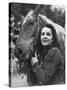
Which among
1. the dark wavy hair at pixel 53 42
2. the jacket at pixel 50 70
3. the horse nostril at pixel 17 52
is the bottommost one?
the jacket at pixel 50 70

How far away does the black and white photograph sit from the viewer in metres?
7.76

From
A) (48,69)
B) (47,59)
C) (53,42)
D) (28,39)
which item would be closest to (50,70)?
(48,69)

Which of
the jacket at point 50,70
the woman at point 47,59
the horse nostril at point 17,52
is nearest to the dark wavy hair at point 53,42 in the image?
the woman at point 47,59

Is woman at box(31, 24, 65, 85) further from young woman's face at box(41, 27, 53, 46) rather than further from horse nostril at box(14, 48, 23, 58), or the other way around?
horse nostril at box(14, 48, 23, 58)

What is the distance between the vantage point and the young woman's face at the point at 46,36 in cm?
805

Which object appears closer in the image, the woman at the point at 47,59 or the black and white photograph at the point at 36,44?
the black and white photograph at the point at 36,44

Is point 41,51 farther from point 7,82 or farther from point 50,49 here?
point 7,82

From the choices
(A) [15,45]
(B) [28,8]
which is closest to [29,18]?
(B) [28,8]

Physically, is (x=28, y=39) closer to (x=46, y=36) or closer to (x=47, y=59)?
(x=46, y=36)

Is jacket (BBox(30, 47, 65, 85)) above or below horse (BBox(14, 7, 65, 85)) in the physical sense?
below

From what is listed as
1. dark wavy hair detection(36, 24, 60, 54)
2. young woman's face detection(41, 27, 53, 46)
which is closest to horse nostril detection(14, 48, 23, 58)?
dark wavy hair detection(36, 24, 60, 54)

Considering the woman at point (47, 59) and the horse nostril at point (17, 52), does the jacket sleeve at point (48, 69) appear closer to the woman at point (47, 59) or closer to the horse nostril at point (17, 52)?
the woman at point (47, 59)

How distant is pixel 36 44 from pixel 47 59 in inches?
18.2

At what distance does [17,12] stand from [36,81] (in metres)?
1.68
